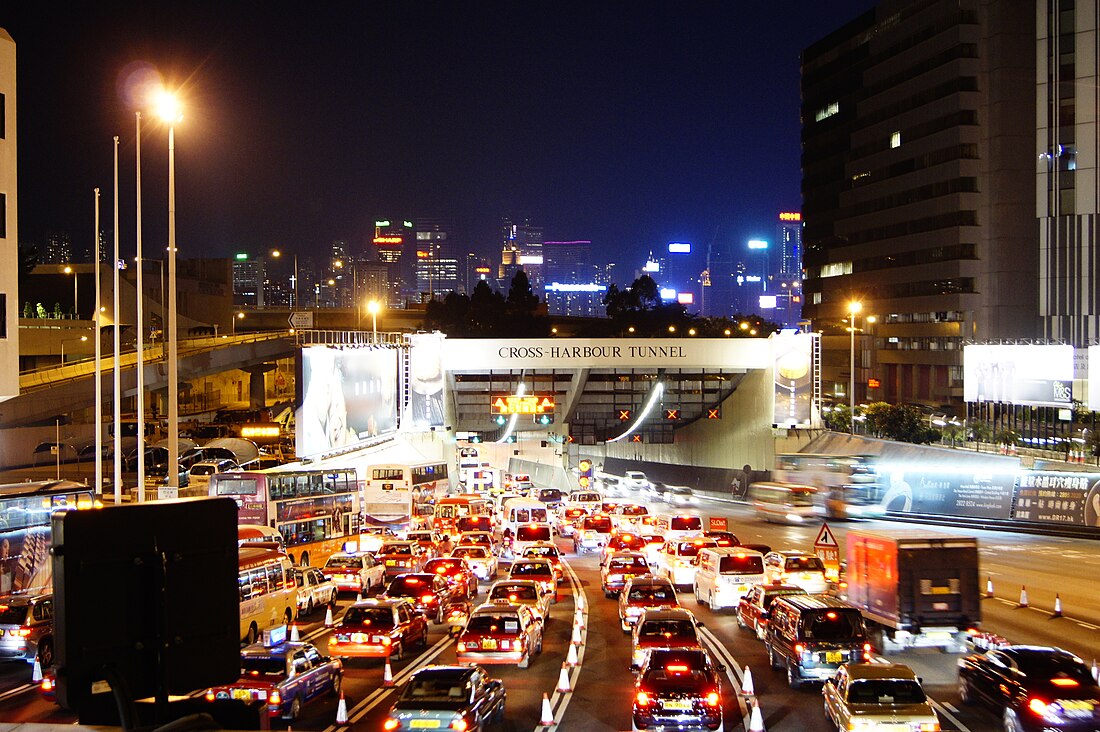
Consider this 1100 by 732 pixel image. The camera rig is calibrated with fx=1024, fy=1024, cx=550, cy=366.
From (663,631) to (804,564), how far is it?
A: 9.18 metres

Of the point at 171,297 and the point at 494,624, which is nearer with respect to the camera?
the point at 494,624

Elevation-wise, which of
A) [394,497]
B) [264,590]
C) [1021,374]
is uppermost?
[1021,374]

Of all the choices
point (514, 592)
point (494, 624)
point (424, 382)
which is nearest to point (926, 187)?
point (424, 382)

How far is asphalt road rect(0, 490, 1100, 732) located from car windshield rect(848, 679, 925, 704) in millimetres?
1159

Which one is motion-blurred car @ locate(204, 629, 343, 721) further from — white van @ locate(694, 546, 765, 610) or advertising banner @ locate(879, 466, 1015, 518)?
advertising banner @ locate(879, 466, 1015, 518)

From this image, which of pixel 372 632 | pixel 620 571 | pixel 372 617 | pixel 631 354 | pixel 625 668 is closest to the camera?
pixel 625 668

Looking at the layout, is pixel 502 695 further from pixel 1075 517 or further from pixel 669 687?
pixel 1075 517

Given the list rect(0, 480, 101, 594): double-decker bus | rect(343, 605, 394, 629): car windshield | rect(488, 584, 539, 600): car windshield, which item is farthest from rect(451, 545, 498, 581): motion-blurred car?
rect(343, 605, 394, 629): car windshield

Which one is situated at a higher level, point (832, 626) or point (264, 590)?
point (832, 626)

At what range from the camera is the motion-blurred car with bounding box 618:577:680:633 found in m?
22.2

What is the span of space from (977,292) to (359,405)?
62616 millimetres

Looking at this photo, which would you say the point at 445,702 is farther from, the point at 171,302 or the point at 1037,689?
the point at 171,302

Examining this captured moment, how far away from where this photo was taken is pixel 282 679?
48.8ft

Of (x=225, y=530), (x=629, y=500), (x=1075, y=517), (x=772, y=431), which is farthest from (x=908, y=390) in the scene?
(x=225, y=530)
